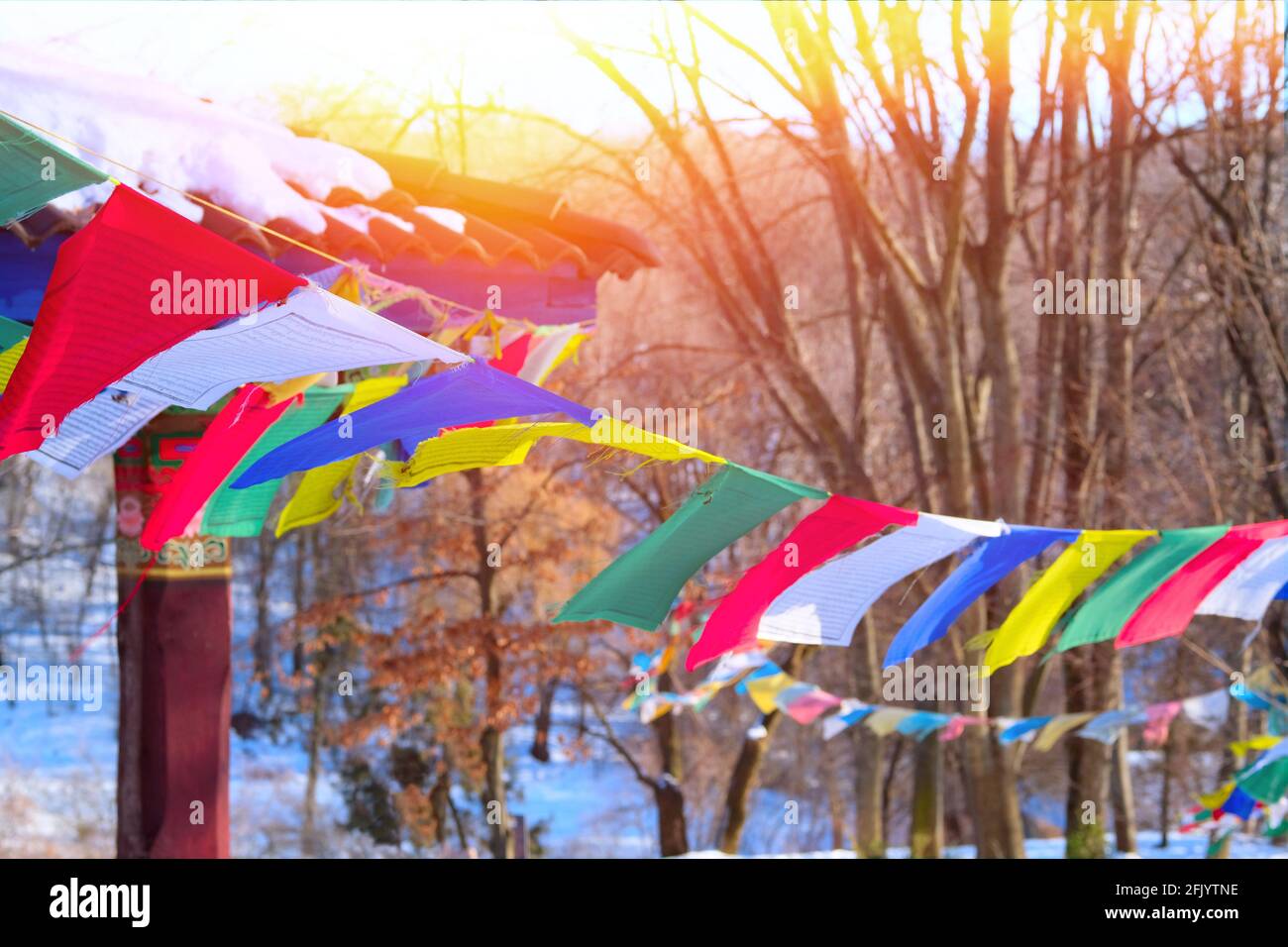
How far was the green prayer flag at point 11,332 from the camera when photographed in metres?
3.57

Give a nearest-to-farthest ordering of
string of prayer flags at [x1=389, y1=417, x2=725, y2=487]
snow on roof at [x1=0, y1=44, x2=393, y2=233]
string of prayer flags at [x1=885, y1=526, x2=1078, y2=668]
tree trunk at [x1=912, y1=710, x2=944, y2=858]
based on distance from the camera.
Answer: string of prayer flags at [x1=389, y1=417, x2=725, y2=487], string of prayer flags at [x1=885, y1=526, x2=1078, y2=668], snow on roof at [x1=0, y1=44, x2=393, y2=233], tree trunk at [x1=912, y1=710, x2=944, y2=858]

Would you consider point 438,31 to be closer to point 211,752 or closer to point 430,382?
point 211,752

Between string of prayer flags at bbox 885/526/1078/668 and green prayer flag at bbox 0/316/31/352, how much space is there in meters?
2.68

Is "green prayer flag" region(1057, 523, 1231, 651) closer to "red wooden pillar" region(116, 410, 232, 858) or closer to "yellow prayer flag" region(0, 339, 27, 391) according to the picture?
"yellow prayer flag" region(0, 339, 27, 391)

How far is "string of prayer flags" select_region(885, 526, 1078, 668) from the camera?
4039 mm

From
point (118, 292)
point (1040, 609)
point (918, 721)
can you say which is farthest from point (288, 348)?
point (918, 721)

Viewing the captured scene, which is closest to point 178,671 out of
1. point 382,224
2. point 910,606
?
point 382,224

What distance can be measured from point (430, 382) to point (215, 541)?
3006mm

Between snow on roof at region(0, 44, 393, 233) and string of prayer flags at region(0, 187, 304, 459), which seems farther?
snow on roof at region(0, 44, 393, 233)

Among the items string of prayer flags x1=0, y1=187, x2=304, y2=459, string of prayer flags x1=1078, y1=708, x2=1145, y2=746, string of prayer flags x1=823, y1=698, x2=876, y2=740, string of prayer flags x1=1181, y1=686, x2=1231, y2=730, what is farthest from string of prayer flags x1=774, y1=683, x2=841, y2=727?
string of prayer flags x1=0, y1=187, x2=304, y2=459

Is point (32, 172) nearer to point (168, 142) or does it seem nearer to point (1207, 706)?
point (168, 142)

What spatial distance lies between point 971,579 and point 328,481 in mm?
2185

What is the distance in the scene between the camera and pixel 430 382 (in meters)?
3.36

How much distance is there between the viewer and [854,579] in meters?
3.99
